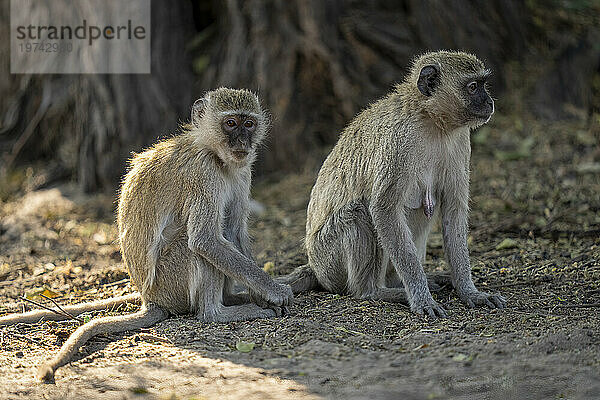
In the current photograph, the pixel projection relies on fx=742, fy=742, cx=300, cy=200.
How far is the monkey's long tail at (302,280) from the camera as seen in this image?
6.37m

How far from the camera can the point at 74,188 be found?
10.6 meters

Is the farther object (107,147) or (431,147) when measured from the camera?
(107,147)

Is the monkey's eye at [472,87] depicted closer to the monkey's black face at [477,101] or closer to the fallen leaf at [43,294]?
the monkey's black face at [477,101]

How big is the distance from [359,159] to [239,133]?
1033mm

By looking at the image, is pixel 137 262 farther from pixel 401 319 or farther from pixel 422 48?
pixel 422 48

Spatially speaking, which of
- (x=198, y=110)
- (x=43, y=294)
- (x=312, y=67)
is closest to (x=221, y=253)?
(x=198, y=110)

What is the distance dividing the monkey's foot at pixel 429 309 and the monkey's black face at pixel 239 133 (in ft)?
5.76

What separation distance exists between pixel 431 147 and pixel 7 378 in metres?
3.45

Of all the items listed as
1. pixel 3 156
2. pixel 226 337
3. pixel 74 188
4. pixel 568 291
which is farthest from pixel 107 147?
pixel 568 291

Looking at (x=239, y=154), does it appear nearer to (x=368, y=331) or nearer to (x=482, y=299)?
(x=368, y=331)

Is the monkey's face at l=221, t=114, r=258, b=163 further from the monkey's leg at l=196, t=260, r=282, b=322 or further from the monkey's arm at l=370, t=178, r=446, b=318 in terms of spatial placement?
the monkey's arm at l=370, t=178, r=446, b=318

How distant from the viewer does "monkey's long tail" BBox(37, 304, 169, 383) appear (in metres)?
4.55

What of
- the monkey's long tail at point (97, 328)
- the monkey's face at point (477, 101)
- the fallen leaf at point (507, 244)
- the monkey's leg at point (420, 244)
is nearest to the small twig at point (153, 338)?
the monkey's long tail at point (97, 328)

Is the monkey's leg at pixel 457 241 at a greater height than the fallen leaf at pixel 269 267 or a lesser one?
greater
